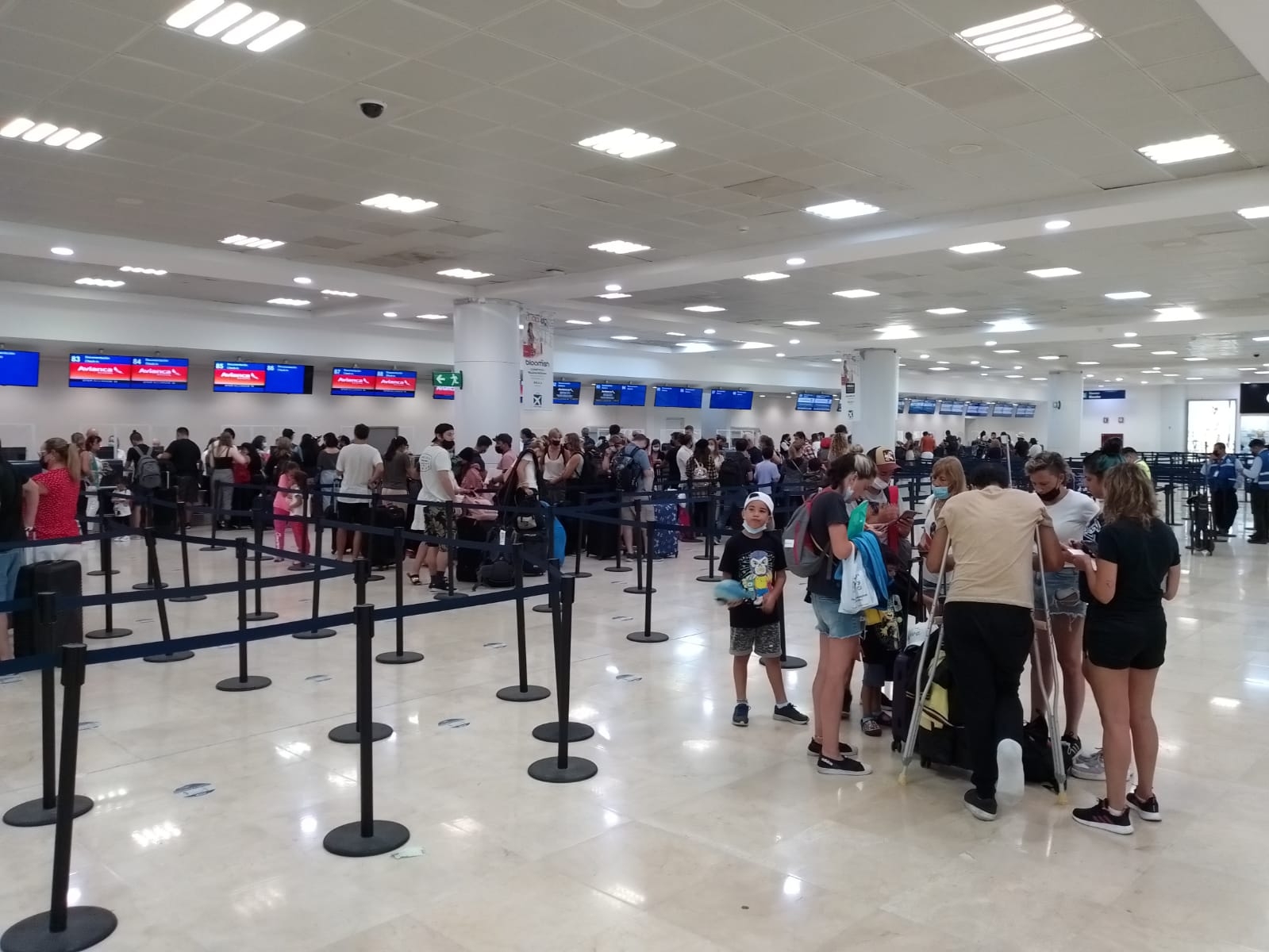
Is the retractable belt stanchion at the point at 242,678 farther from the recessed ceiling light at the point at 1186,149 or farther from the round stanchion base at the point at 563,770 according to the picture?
the recessed ceiling light at the point at 1186,149

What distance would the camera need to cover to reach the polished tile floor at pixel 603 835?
3.39 m

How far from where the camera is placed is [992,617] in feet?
14.0

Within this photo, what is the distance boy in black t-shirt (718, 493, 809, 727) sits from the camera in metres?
5.50

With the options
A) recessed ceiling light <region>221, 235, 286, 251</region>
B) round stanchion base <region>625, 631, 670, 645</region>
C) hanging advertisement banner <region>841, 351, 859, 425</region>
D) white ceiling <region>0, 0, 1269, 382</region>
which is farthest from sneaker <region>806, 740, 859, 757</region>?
hanging advertisement banner <region>841, 351, 859, 425</region>

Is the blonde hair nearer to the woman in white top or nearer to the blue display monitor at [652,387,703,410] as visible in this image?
the woman in white top

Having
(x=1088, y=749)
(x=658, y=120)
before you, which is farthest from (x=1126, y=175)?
(x=1088, y=749)

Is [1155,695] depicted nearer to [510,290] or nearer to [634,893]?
[634,893]

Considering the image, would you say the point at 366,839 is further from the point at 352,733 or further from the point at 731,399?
the point at 731,399

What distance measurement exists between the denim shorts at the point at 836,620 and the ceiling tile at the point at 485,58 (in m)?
4.08

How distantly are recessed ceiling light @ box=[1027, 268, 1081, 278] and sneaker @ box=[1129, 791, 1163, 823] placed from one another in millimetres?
11214

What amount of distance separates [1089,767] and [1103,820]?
74 cm

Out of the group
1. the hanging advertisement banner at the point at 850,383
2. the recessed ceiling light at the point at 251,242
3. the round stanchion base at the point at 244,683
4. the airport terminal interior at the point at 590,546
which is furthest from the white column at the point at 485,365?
the hanging advertisement banner at the point at 850,383

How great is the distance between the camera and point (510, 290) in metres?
15.5

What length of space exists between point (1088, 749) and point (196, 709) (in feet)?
18.3
